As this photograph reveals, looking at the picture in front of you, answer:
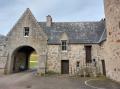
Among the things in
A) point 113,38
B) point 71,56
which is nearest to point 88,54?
point 71,56

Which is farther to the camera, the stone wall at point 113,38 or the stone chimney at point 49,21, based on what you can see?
the stone chimney at point 49,21

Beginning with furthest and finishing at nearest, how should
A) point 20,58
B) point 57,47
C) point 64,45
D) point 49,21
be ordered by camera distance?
point 20,58
point 49,21
point 64,45
point 57,47

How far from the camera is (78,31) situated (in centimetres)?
2917

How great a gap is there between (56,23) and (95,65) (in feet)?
35.6

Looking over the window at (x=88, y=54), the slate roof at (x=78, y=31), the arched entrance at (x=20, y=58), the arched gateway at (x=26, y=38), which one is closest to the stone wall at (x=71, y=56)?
the window at (x=88, y=54)

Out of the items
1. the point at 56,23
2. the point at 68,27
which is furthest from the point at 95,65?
the point at 56,23

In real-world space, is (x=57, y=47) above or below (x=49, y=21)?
below

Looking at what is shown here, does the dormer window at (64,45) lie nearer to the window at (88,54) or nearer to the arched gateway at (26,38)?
the arched gateway at (26,38)

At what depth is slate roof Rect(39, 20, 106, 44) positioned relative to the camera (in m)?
27.2

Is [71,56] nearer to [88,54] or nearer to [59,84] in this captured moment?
[88,54]

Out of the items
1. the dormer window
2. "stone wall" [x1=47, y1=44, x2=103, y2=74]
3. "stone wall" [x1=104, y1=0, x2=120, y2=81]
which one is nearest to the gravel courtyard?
"stone wall" [x1=104, y1=0, x2=120, y2=81]

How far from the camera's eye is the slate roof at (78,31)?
27.2 meters

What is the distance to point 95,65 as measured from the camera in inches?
1024

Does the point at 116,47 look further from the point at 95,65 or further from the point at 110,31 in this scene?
the point at 95,65
